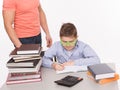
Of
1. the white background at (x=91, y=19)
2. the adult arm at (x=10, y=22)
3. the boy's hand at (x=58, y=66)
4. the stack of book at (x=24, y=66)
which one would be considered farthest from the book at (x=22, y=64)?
the white background at (x=91, y=19)

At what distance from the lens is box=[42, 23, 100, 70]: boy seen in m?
2.10

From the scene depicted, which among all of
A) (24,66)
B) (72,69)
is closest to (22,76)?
(24,66)

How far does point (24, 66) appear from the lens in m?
1.86

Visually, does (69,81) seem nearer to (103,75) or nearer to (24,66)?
(103,75)

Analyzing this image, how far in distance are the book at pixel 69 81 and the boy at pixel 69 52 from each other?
221 mm

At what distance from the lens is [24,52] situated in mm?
1896

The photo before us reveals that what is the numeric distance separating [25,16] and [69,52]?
575 millimetres

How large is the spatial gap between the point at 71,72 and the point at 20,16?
814 mm

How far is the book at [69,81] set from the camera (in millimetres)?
1754

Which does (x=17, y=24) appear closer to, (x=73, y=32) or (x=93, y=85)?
(x=73, y=32)

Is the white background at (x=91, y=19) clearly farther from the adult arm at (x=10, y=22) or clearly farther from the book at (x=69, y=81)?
the book at (x=69, y=81)

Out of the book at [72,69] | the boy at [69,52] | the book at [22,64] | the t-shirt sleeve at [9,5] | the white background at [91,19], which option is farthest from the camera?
the white background at [91,19]

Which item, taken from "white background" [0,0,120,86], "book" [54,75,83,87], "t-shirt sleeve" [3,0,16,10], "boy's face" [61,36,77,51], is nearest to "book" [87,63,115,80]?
"book" [54,75,83,87]

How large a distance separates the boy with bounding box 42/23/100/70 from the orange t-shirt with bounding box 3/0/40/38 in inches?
14.6
